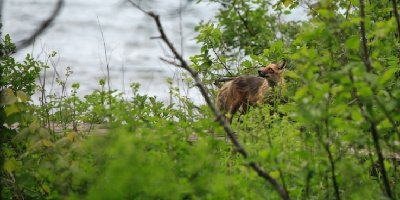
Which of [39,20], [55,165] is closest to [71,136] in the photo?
[55,165]

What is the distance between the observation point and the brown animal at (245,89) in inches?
269

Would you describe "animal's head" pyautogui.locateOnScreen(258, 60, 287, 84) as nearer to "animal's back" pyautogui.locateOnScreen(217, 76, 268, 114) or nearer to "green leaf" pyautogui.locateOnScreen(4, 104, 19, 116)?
"animal's back" pyautogui.locateOnScreen(217, 76, 268, 114)

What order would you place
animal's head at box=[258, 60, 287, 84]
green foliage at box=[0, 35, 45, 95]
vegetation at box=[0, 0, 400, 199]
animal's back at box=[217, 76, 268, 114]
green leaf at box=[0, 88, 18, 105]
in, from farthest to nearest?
1. animal's back at box=[217, 76, 268, 114]
2. animal's head at box=[258, 60, 287, 84]
3. green foliage at box=[0, 35, 45, 95]
4. green leaf at box=[0, 88, 18, 105]
5. vegetation at box=[0, 0, 400, 199]

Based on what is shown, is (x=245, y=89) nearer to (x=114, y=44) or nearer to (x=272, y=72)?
(x=272, y=72)

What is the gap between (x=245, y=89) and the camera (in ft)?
23.1

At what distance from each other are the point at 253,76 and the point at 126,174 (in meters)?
5.59

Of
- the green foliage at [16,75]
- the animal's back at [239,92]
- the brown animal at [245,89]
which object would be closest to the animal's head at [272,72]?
the brown animal at [245,89]

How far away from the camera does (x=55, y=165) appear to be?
2.25m

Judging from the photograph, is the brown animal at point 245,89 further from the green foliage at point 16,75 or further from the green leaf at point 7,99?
the green leaf at point 7,99

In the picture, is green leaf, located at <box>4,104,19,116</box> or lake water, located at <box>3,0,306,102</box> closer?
green leaf, located at <box>4,104,19,116</box>

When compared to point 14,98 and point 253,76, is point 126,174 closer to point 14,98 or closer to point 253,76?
point 14,98

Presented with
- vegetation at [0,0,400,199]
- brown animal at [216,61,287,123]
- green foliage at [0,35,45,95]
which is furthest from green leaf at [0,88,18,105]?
brown animal at [216,61,287,123]

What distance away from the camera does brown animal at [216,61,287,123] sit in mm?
6844

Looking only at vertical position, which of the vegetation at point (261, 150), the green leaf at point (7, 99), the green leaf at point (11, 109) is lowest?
the vegetation at point (261, 150)
